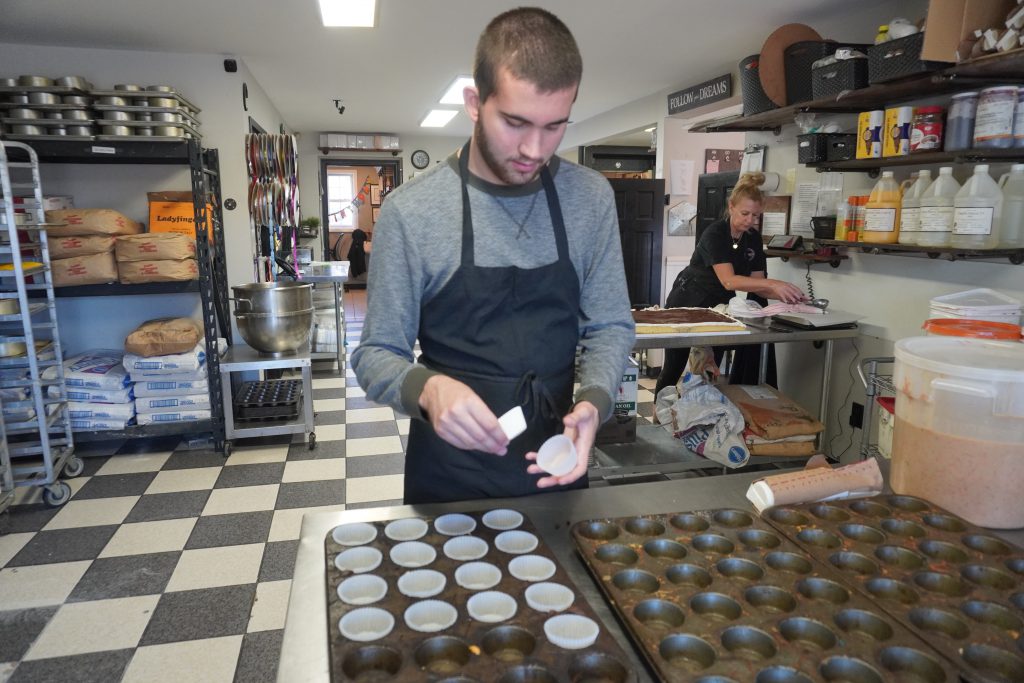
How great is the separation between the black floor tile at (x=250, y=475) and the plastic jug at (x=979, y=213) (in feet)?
10.5

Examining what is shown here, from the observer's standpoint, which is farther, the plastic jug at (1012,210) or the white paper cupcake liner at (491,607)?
the plastic jug at (1012,210)

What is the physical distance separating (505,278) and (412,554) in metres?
0.55

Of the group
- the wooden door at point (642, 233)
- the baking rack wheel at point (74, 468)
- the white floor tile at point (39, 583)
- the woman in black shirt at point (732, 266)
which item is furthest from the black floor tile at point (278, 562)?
the wooden door at point (642, 233)

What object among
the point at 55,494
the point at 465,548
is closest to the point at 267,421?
the point at 55,494

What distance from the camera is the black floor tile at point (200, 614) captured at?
2.10 metres

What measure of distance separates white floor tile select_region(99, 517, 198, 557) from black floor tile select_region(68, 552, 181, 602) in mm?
49

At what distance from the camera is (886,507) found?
3.64 feet

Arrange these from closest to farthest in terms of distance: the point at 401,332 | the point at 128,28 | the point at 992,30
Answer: the point at 401,332, the point at 992,30, the point at 128,28

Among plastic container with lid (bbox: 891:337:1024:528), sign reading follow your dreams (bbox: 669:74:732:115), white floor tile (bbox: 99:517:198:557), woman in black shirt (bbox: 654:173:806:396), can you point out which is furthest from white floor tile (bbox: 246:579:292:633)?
sign reading follow your dreams (bbox: 669:74:732:115)

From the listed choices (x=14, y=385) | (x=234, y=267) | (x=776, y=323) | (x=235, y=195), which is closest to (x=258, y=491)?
(x=14, y=385)

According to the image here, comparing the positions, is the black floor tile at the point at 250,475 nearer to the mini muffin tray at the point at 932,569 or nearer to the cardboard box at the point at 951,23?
the mini muffin tray at the point at 932,569

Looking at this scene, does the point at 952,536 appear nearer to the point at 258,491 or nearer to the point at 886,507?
the point at 886,507

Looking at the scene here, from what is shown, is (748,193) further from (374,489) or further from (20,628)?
(20,628)

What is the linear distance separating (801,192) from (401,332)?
10.9 ft
